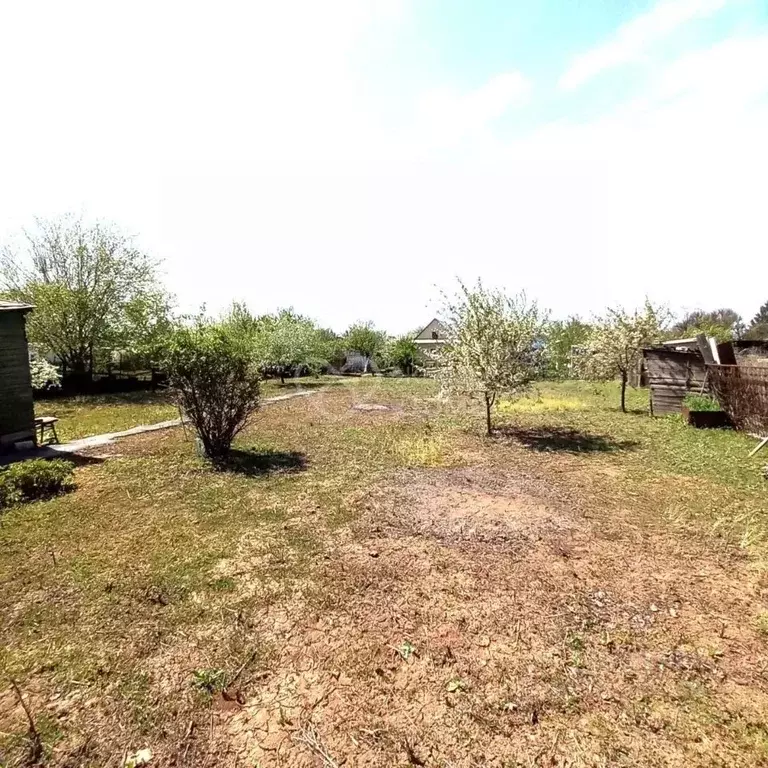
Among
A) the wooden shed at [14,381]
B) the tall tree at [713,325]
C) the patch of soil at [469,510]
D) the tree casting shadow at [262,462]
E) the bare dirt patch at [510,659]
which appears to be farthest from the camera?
the tall tree at [713,325]

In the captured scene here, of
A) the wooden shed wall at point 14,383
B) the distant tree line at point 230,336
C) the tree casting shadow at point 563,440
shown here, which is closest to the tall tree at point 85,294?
the distant tree line at point 230,336

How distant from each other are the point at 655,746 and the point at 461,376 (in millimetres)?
9414

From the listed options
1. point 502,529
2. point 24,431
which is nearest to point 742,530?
point 502,529

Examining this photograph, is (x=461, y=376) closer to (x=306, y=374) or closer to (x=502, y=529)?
(x=502, y=529)

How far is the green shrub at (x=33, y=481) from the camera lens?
22.1ft

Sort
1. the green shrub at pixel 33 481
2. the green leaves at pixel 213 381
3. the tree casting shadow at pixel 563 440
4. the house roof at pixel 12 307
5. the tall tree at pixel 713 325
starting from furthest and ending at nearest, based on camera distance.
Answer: the tall tree at pixel 713 325, the tree casting shadow at pixel 563 440, the house roof at pixel 12 307, the green leaves at pixel 213 381, the green shrub at pixel 33 481

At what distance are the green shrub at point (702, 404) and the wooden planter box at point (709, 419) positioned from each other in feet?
0.36

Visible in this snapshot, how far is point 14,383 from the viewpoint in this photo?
10.4 meters

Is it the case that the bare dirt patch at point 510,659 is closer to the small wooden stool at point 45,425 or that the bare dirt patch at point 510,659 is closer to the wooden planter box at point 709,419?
the wooden planter box at point 709,419

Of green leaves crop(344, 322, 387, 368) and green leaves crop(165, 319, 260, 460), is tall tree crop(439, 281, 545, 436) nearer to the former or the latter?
green leaves crop(165, 319, 260, 460)

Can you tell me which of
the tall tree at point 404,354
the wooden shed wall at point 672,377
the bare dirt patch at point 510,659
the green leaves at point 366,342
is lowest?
the bare dirt patch at point 510,659

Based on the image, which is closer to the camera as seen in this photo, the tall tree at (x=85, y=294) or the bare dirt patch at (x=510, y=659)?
the bare dirt patch at (x=510, y=659)

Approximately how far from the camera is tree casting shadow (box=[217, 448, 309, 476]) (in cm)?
862

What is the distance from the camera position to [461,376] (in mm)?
11734
